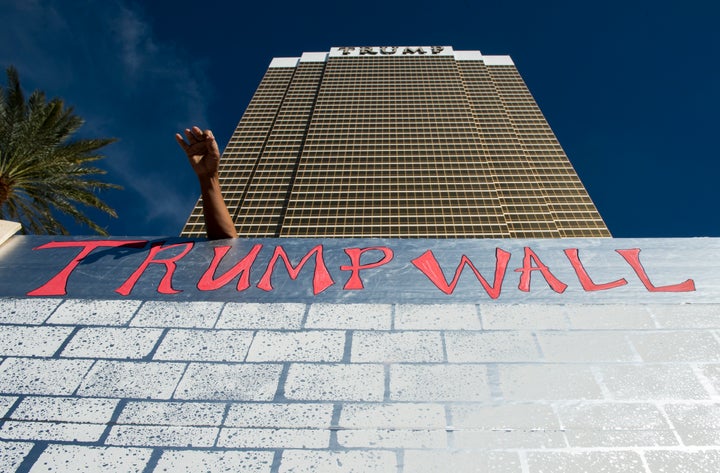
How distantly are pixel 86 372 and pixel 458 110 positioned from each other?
82.3 metres

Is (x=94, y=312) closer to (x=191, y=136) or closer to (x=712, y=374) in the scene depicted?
(x=191, y=136)

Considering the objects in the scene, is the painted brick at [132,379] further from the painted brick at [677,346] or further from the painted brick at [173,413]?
the painted brick at [677,346]

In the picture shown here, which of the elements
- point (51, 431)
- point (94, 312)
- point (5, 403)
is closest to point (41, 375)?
point (5, 403)

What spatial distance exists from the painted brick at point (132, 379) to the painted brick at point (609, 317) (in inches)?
123

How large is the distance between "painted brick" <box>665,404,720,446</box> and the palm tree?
15.4m

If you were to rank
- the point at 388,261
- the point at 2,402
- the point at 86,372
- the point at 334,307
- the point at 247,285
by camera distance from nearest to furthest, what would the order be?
the point at 2,402
the point at 86,372
the point at 334,307
the point at 247,285
the point at 388,261

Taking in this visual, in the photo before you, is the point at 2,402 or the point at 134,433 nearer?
the point at 134,433

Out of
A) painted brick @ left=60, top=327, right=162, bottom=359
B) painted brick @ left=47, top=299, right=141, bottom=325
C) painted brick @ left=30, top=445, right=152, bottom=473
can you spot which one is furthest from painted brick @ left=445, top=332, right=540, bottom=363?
painted brick @ left=47, top=299, right=141, bottom=325

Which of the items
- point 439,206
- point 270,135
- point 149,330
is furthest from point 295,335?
point 270,135

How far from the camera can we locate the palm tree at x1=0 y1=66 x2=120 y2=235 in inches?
537

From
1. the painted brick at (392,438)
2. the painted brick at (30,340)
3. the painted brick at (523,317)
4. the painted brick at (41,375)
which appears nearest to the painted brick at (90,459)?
the painted brick at (41,375)

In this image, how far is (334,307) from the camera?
4.11 metres

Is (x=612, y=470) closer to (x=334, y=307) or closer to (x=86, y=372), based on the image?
(x=334, y=307)

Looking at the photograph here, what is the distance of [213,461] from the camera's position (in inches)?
115
